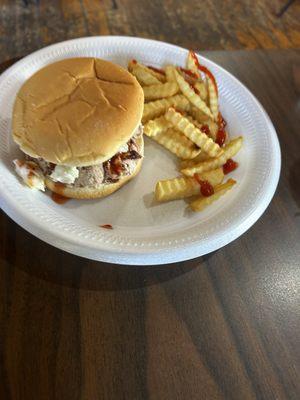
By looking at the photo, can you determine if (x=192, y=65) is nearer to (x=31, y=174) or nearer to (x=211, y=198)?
(x=211, y=198)

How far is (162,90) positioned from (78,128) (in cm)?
66

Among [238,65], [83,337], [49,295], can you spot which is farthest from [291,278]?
[238,65]

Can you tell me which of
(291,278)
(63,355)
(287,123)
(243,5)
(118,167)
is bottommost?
(63,355)

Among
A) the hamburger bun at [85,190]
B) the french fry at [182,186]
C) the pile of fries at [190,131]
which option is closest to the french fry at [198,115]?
the pile of fries at [190,131]

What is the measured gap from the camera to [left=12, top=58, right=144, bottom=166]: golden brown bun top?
5.08 ft

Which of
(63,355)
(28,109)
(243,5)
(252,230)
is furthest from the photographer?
(243,5)

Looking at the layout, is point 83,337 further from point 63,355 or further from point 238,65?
point 238,65

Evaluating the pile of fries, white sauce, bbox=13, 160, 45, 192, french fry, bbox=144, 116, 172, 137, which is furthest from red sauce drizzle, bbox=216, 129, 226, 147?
white sauce, bbox=13, 160, 45, 192

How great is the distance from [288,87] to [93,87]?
156 centimetres

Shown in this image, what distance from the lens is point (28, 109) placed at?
1623 mm

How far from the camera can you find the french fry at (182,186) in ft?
5.62

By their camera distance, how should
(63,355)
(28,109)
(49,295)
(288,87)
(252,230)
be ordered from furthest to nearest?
(288,87)
(252,230)
(28,109)
(49,295)
(63,355)

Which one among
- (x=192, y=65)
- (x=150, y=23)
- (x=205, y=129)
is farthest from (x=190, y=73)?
(x=150, y=23)

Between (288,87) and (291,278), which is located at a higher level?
(288,87)
